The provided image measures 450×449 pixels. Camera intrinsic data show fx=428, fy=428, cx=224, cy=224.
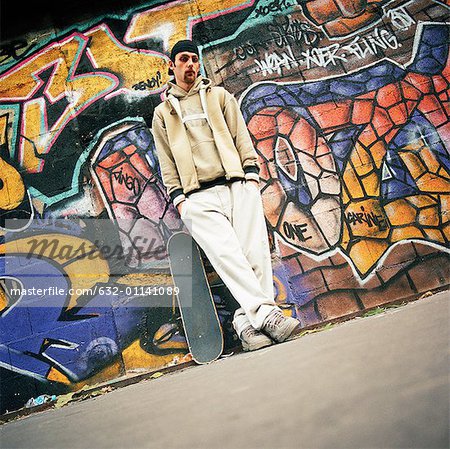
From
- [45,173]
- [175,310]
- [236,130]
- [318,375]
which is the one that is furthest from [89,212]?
[318,375]

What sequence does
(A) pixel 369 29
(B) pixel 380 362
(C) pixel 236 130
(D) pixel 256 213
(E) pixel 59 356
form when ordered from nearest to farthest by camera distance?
(B) pixel 380 362
(D) pixel 256 213
(C) pixel 236 130
(E) pixel 59 356
(A) pixel 369 29

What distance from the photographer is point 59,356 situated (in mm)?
3752

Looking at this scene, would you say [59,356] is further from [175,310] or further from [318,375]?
[318,375]

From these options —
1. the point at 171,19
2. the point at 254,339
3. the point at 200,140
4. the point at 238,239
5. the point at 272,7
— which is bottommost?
the point at 254,339

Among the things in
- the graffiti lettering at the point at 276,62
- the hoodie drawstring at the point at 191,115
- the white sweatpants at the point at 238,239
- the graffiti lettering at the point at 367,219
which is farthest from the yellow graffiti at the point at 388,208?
the hoodie drawstring at the point at 191,115

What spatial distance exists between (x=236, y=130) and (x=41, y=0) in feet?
8.88

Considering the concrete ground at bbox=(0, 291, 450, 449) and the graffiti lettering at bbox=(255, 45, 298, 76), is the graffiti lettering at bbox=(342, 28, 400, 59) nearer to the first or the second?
the graffiti lettering at bbox=(255, 45, 298, 76)

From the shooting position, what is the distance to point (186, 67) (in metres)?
3.41

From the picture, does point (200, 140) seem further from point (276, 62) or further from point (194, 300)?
point (276, 62)

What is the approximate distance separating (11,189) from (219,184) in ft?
7.24

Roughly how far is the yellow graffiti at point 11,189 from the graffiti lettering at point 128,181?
92 cm

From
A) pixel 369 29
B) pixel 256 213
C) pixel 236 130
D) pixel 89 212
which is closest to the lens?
pixel 256 213

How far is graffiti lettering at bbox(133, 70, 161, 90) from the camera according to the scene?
4215mm

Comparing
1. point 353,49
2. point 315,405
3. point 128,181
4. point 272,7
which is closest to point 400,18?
point 353,49
